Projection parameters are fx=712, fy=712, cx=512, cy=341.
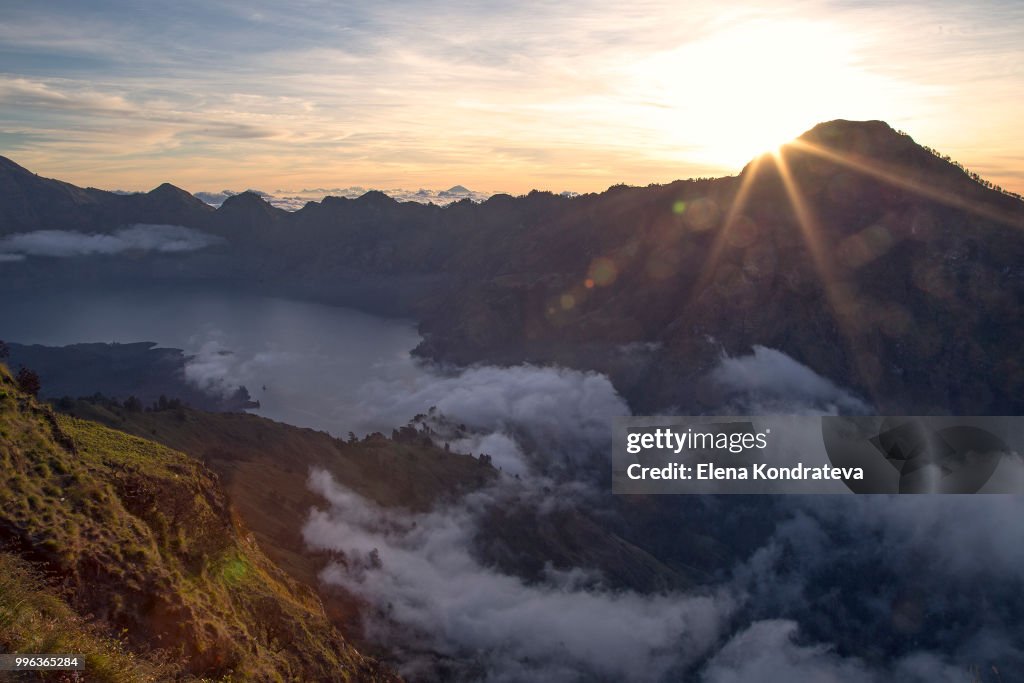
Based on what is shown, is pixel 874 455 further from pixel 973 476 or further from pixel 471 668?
pixel 471 668

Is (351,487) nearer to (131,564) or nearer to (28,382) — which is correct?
(28,382)

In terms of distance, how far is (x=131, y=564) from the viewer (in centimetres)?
2044

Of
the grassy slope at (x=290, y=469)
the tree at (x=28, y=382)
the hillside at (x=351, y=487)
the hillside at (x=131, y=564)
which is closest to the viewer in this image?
the hillside at (x=131, y=564)

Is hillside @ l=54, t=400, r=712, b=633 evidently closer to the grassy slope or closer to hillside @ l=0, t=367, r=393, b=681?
the grassy slope

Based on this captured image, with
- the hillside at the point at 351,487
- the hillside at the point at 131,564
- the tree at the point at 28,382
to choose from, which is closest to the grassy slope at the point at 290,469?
the hillside at the point at 351,487

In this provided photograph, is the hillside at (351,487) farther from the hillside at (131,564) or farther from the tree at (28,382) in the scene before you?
the tree at (28,382)

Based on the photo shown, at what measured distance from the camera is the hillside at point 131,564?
16.6m

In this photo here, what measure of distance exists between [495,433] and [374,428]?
3303 centimetres

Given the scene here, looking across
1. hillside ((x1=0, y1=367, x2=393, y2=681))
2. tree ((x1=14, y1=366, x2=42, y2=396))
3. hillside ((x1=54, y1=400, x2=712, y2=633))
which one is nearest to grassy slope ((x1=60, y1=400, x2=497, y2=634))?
hillside ((x1=54, y1=400, x2=712, y2=633))

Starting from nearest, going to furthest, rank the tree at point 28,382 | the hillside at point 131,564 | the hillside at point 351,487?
the hillside at point 131,564 → the tree at point 28,382 → the hillside at point 351,487

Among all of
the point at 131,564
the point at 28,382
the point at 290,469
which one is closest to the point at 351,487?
the point at 290,469

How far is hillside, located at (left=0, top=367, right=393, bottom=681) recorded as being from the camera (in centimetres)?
1658

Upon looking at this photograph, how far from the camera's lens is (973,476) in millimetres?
142375

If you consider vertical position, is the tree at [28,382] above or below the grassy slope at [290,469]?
above
